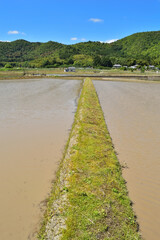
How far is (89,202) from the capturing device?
4.35m

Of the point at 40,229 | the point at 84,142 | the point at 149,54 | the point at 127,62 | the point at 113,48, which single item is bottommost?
the point at 40,229

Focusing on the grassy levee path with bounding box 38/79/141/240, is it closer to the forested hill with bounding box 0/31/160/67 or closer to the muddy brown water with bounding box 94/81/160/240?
the muddy brown water with bounding box 94/81/160/240

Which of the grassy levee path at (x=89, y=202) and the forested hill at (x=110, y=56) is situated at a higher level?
the forested hill at (x=110, y=56)

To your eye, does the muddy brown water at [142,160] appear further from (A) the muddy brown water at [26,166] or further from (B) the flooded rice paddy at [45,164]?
(A) the muddy brown water at [26,166]

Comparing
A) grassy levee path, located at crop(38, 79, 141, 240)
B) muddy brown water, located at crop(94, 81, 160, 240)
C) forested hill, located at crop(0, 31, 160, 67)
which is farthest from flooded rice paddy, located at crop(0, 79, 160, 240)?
forested hill, located at crop(0, 31, 160, 67)

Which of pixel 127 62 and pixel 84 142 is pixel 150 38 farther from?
pixel 84 142

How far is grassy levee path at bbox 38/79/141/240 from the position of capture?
3.60m

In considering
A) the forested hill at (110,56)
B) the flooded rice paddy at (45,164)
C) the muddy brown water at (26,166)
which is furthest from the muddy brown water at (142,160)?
the forested hill at (110,56)

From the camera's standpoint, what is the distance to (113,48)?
197250 mm

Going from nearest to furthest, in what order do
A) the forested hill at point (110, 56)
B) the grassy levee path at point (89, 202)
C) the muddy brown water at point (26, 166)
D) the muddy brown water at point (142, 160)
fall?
the grassy levee path at point (89, 202) → the muddy brown water at point (26, 166) → the muddy brown water at point (142, 160) → the forested hill at point (110, 56)

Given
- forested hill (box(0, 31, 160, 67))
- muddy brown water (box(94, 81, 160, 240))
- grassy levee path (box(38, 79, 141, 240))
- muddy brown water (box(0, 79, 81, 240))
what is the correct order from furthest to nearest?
forested hill (box(0, 31, 160, 67)), muddy brown water (box(94, 81, 160, 240)), muddy brown water (box(0, 79, 81, 240)), grassy levee path (box(38, 79, 141, 240))

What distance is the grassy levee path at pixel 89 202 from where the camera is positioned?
11.8 ft

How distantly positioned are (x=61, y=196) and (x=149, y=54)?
6298 inches

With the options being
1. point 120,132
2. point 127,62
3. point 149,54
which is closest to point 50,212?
point 120,132
